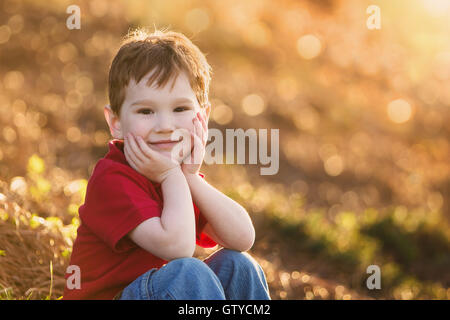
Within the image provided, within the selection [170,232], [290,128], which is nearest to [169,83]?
[170,232]

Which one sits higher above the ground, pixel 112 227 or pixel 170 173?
pixel 170 173

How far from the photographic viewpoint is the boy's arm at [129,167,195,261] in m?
1.88

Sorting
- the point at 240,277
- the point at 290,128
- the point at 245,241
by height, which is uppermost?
the point at 290,128

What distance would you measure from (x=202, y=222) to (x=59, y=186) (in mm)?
2012

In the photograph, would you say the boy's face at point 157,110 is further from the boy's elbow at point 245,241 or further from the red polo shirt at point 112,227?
the boy's elbow at point 245,241

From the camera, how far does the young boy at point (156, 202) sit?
189cm

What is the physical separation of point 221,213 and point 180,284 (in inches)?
14.6

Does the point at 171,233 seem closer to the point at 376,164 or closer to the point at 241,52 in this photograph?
the point at 376,164

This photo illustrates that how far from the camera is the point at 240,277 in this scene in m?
2.14

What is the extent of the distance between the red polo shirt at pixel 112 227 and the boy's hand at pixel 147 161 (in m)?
0.03

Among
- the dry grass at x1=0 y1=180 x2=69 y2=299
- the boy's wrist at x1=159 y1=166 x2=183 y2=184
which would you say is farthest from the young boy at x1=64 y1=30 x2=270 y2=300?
the dry grass at x1=0 y1=180 x2=69 y2=299

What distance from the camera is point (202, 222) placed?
7.53ft

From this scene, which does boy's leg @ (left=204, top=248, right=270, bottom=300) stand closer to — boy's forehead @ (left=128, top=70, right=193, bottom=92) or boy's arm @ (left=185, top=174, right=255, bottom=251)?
boy's arm @ (left=185, top=174, right=255, bottom=251)

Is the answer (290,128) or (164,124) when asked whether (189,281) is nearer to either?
(164,124)
